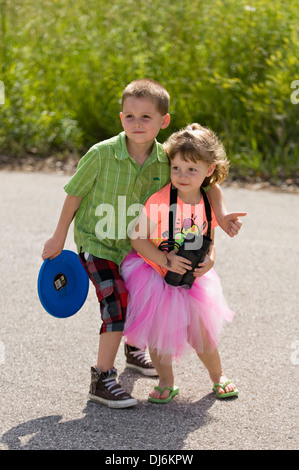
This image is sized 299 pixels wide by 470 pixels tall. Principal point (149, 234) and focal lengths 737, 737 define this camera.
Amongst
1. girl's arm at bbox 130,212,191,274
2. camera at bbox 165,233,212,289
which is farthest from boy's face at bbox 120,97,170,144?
camera at bbox 165,233,212,289

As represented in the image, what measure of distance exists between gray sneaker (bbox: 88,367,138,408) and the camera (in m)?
0.48

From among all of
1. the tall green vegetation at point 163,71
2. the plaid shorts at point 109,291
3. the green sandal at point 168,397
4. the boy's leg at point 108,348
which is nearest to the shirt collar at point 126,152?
the plaid shorts at point 109,291

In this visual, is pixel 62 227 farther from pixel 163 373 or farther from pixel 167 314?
pixel 163 373

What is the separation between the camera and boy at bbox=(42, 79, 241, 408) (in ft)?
9.96

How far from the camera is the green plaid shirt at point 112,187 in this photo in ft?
10.1

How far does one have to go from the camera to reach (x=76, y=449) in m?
2.68

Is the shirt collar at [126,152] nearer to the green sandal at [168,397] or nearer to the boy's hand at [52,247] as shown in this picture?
the boy's hand at [52,247]

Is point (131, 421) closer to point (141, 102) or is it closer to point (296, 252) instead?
point (141, 102)

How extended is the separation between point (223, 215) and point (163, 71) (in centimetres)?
488

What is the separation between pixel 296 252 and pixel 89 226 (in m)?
2.51

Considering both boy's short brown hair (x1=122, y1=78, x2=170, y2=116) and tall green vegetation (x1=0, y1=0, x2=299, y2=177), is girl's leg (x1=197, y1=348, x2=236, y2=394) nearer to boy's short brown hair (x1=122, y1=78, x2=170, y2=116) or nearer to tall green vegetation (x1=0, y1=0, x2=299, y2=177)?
boy's short brown hair (x1=122, y1=78, x2=170, y2=116)

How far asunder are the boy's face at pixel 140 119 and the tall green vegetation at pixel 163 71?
4334mm

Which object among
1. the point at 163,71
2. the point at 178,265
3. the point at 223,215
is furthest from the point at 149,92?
the point at 163,71
